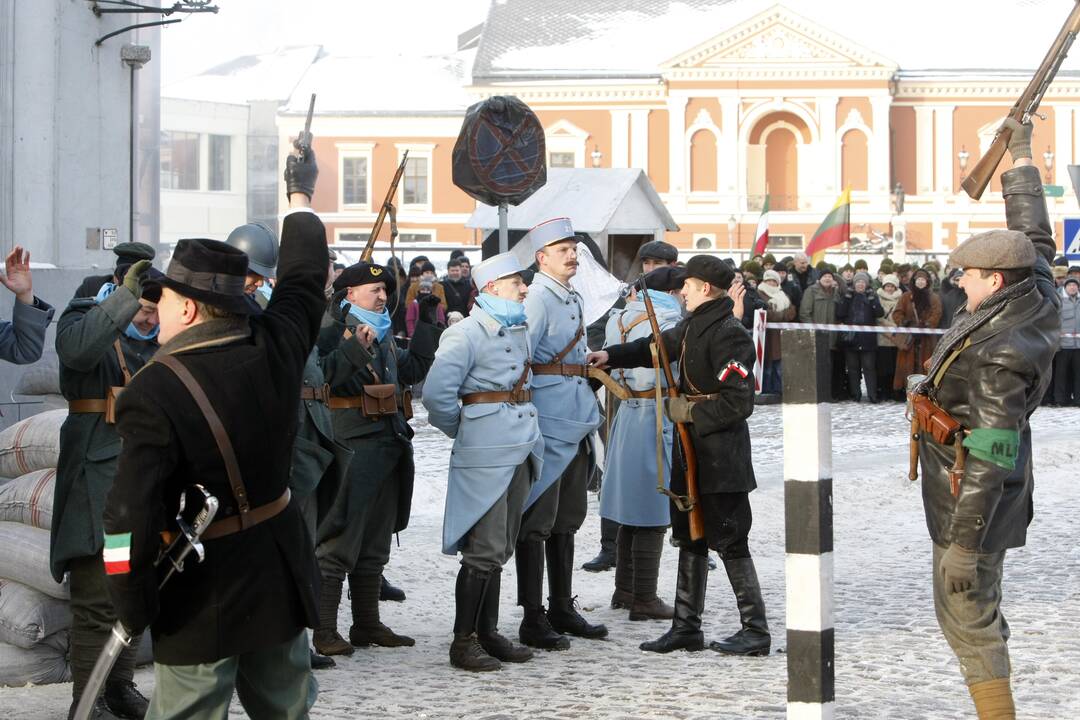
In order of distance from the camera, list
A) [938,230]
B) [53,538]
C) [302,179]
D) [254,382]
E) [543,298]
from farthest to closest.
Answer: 1. [938,230]
2. [543,298]
3. [53,538]
4. [302,179]
5. [254,382]

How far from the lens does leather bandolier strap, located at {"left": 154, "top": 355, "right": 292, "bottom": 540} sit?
14.6ft

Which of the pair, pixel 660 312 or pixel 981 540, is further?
pixel 660 312

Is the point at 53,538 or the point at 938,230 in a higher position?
the point at 938,230

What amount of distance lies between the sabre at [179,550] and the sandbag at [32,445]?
2.90 m

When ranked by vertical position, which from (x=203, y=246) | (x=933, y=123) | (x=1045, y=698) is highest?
(x=933, y=123)

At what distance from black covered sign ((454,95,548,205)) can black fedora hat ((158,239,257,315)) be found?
580 cm

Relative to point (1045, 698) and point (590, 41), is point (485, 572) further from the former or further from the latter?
point (590, 41)

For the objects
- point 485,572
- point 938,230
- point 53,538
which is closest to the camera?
point 53,538

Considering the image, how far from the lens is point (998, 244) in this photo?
589 centimetres

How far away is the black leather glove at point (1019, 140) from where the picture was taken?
707 centimetres

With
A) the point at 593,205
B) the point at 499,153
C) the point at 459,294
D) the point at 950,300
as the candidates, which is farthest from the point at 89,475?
the point at 950,300

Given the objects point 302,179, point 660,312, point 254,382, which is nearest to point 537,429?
point 660,312

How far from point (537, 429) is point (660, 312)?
1.89m

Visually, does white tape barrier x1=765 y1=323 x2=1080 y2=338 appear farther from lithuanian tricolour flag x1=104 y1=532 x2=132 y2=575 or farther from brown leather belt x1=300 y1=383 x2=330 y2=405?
lithuanian tricolour flag x1=104 y1=532 x2=132 y2=575
